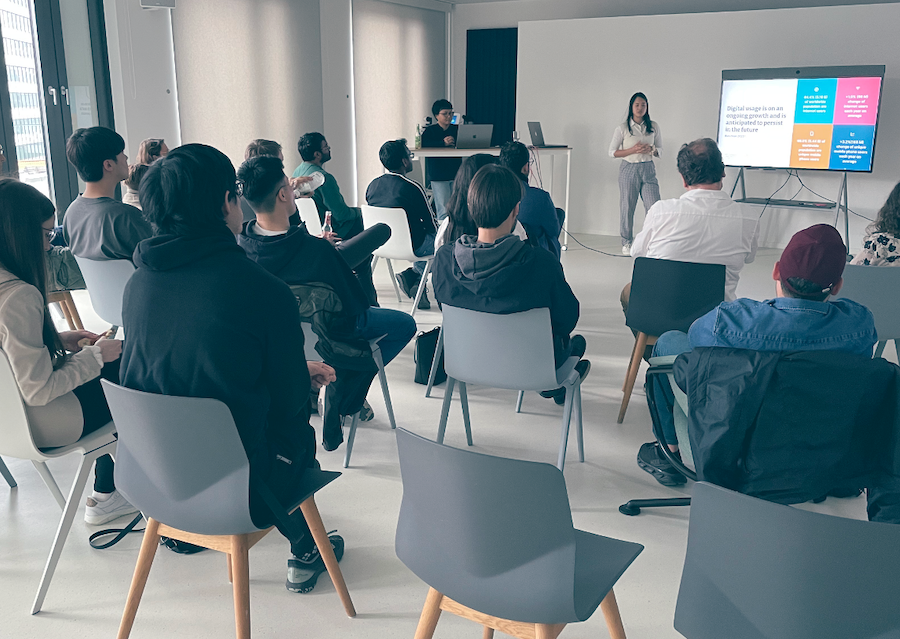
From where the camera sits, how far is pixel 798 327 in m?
1.69

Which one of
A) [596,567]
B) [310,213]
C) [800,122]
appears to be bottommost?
[596,567]

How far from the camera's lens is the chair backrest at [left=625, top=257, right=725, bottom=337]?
9.53 ft

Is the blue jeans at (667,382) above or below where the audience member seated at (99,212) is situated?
below

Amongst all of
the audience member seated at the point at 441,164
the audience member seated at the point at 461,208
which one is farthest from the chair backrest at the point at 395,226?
the audience member seated at the point at 441,164

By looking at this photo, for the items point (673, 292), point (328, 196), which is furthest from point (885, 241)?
point (328, 196)

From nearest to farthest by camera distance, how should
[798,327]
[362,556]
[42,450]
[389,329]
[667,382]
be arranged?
[798,327], [42,450], [362,556], [667,382], [389,329]

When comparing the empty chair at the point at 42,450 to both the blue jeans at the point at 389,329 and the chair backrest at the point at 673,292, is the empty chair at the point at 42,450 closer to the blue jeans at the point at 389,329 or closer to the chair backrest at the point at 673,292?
the blue jeans at the point at 389,329

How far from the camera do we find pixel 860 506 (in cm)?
256

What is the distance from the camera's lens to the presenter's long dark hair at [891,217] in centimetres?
312

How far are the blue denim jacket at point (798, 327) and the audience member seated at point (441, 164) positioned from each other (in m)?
5.50

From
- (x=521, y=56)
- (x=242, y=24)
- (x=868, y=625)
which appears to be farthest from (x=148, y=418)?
(x=521, y=56)

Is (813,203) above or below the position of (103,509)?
above

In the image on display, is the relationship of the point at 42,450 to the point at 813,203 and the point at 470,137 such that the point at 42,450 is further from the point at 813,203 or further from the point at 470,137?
the point at 813,203

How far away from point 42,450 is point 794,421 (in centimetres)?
190
